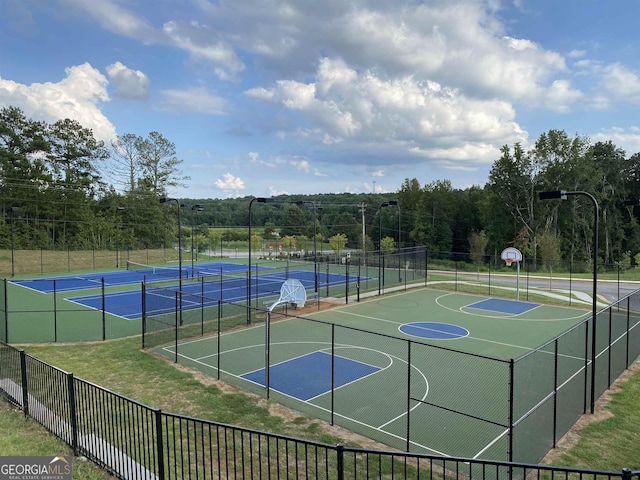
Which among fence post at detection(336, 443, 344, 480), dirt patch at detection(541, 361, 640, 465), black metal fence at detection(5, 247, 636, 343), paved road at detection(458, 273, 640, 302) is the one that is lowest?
paved road at detection(458, 273, 640, 302)

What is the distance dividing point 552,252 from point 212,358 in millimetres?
47634

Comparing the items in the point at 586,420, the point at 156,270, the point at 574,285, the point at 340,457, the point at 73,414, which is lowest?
the point at 574,285

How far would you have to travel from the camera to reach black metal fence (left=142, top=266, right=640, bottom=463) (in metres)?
8.88

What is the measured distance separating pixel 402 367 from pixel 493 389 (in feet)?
9.38

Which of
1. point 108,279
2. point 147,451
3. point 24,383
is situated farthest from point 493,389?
point 108,279

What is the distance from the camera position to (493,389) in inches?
496

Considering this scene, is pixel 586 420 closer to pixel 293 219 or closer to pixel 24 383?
pixel 24 383

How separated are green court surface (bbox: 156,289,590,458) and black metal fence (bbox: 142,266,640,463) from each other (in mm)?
44

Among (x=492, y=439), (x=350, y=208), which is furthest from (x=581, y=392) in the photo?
(x=350, y=208)

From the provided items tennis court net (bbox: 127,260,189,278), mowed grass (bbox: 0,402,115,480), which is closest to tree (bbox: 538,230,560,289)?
tennis court net (bbox: 127,260,189,278)

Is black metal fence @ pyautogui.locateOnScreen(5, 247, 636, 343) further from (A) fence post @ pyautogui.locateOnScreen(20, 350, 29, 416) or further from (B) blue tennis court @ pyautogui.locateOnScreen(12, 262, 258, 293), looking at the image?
(A) fence post @ pyautogui.locateOnScreen(20, 350, 29, 416)

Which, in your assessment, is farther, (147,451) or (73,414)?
(73,414)

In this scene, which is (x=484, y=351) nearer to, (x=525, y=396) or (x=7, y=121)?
(x=525, y=396)

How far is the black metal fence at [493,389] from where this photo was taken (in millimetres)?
8875
